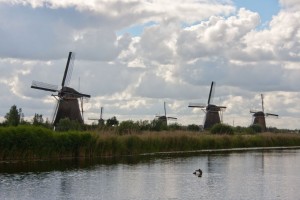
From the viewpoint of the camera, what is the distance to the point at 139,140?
43844 millimetres

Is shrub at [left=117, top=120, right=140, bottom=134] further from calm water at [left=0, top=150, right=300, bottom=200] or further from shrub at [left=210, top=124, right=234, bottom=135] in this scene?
shrub at [left=210, top=124, right=234, bottom=135]

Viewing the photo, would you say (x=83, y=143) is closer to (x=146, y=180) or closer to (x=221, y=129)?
(x=146, y=180)

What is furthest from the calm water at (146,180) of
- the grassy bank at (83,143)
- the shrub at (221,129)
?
the shrub at (221,129)

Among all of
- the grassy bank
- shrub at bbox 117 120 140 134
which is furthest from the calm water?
shrub at bbox 117 120 140 134

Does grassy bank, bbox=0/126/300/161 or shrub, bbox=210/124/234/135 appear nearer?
grassy bank, bbox=0/126/300/161

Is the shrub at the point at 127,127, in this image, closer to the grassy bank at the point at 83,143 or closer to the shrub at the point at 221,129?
the grassy bank at the point at 83,143

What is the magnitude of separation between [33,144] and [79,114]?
75.6 ft

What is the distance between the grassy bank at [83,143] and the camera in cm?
3388

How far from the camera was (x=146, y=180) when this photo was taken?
26.9m

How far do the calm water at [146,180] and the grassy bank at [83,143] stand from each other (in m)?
1.72

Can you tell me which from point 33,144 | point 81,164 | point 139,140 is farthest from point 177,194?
point 139,140

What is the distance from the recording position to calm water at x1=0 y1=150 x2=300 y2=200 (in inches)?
869

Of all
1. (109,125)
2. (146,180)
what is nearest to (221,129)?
(109,125)

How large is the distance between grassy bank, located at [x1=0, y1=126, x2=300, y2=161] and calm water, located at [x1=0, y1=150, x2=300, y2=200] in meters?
1.72
